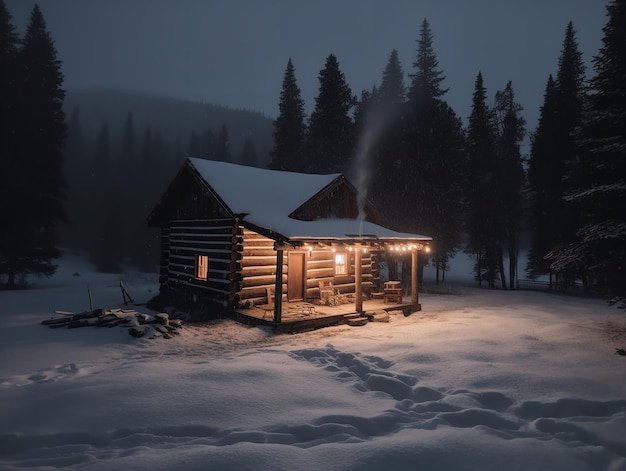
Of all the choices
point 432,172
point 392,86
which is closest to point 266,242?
point 432,172

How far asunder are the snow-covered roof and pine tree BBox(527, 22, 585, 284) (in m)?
15.9

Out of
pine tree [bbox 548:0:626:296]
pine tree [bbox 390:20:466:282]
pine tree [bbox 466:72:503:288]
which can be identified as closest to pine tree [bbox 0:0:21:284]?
pine tree [bbox 390:20:466:282]

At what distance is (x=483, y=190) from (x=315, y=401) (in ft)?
87.1

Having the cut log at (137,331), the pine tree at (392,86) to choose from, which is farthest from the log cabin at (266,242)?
the pine tree at (392,86)

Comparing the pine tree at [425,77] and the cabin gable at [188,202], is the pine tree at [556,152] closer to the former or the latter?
the pine tree at [425,77]

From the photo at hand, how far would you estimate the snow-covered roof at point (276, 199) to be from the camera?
→ 1380 centimetres

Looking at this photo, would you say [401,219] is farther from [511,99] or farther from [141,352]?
[141,352]

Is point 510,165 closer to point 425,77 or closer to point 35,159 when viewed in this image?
point 425,77

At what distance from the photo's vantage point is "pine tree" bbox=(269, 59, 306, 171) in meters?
33.9

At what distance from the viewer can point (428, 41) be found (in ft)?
95.6

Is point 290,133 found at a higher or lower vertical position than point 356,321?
higher

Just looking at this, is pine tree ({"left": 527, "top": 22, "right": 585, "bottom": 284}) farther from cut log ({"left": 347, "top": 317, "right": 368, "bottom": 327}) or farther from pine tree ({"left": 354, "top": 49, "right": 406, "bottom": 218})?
cut log ({"left": 347, "top": 317, "right": 368, "bottom": 327})

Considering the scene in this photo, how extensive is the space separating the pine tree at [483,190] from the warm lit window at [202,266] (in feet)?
69.5

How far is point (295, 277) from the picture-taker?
16.4 metres
